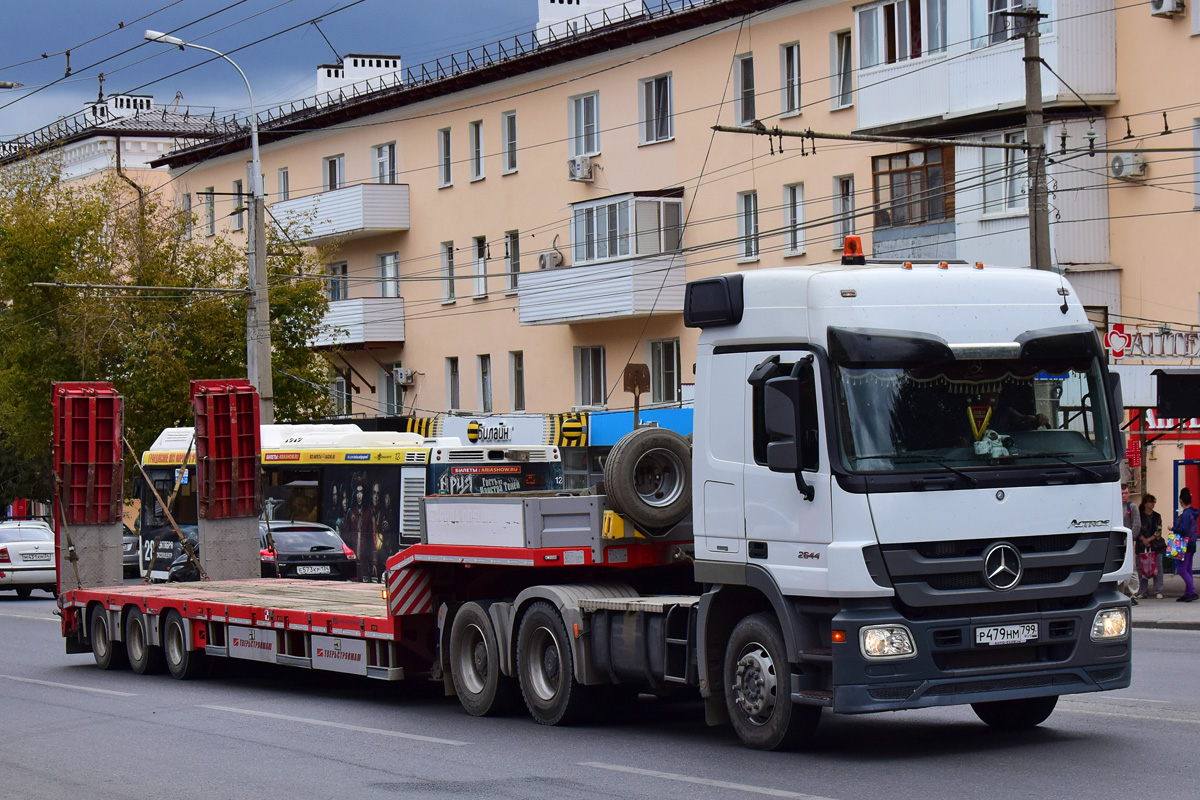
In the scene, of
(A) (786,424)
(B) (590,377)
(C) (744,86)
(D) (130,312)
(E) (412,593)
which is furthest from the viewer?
(D) (130,312)

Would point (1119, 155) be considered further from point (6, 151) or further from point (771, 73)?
point (6, 151)

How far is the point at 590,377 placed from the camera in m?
43.2

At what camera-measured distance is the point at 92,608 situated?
19.3 meters

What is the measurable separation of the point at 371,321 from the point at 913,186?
70.3 feet

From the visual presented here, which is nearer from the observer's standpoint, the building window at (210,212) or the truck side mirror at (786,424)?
the truck side mirror at (786,424)

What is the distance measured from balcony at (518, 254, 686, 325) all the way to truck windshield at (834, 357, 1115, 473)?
28.6m

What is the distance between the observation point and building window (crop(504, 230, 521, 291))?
1796 inches

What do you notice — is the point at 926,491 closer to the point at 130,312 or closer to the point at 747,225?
the point at 747,225

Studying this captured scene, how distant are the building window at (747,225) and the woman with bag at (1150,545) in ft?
48.9

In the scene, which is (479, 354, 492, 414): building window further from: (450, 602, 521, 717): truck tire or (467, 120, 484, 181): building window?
(450, 602, 521, 717): truck tire

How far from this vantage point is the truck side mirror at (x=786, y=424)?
993cm

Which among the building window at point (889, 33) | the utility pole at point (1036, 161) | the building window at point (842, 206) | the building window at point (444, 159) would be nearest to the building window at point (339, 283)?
the building window at point (444, 159)

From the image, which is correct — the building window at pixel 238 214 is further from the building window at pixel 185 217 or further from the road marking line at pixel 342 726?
the road marking line at pixel 342 726

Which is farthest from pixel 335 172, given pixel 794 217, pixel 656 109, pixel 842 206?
pixel 842 206
